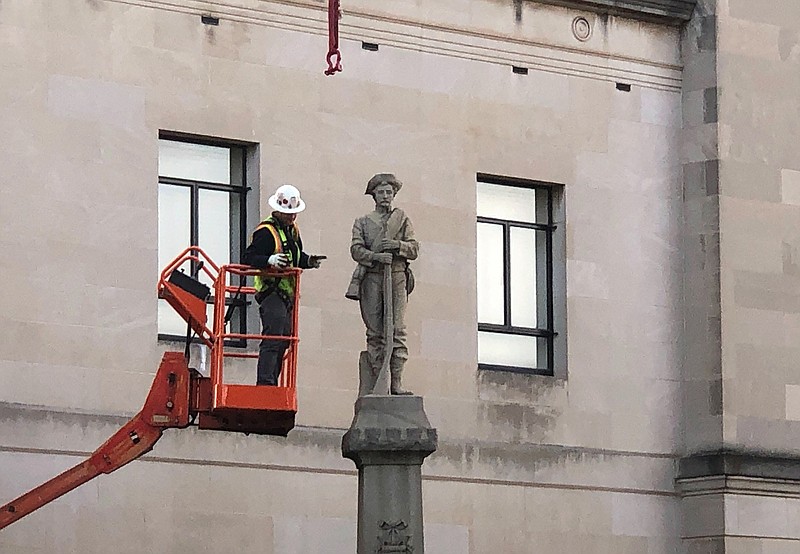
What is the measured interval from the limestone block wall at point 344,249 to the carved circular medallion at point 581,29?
0.30 feet

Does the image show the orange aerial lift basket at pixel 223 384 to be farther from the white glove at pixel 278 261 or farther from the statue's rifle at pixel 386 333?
the statue's rifle at pixel 386 333

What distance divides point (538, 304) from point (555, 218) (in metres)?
1.11

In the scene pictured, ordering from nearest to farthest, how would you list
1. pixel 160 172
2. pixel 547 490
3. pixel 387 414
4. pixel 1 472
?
1. pixel 387 414
2. pixel 1 472
3. pixel 160 172
4. pixel 547 490

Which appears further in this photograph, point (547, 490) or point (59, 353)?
point (547, 490)

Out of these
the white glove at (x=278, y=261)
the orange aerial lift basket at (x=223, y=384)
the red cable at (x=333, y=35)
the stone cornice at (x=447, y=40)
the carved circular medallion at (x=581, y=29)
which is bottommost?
the orange aerial lift basket at (x=223, y=384)

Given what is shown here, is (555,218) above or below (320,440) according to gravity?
above

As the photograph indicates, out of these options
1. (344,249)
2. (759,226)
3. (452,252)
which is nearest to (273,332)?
(344,249)

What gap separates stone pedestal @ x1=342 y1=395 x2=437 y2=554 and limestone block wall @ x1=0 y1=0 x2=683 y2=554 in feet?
14.6

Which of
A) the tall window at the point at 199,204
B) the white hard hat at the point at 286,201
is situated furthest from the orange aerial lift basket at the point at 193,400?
the tall window at the point at 199,204

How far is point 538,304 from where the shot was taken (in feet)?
101

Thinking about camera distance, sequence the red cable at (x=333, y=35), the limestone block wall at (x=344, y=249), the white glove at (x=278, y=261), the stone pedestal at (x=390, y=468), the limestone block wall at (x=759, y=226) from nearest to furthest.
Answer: the stone pedestal at (x=390, y=468) < the white glove at (x=278, y=261) < the red cable at (x=333, y=35) < the limestone block wall at (x=344, y=249) < the limestone block wall at (x=759, y=226)

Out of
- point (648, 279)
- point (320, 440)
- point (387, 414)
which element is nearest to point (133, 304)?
point (320, 440)

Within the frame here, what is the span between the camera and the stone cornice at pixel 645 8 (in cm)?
3103

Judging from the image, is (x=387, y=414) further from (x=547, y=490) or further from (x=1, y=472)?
(x=547, y=490)
